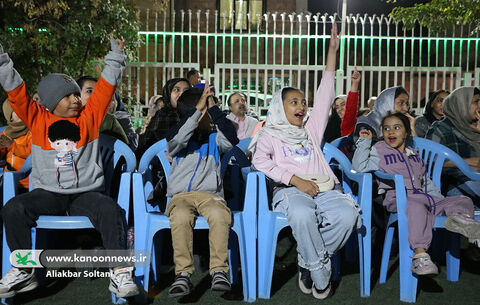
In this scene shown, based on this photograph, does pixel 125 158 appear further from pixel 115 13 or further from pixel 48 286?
pixel 115 13

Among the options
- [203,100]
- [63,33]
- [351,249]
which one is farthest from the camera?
[63,33]

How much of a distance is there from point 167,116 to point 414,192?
194cm

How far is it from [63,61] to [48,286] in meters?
5.14

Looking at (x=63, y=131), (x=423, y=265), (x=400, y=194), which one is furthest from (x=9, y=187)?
(x=423, y=265)

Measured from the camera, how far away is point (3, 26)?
689 cm

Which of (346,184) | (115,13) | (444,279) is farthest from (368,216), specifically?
(115,13)

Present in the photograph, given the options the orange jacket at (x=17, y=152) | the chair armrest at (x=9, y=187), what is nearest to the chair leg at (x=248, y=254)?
the chair armrest at (x=9, y=187)

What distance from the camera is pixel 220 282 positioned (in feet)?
9.16

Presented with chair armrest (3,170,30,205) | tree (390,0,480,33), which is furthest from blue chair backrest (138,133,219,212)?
tree (390,0,480,33)

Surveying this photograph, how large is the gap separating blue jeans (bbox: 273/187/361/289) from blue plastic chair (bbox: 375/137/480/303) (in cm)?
29

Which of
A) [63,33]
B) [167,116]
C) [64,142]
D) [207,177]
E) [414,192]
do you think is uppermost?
[63,33]

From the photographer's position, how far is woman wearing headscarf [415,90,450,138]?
480cm

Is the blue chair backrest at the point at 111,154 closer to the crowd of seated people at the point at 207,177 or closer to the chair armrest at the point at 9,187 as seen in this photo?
the crowd of seated people at the point at 207,177

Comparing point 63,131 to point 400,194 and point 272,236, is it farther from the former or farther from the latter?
point 400,194
